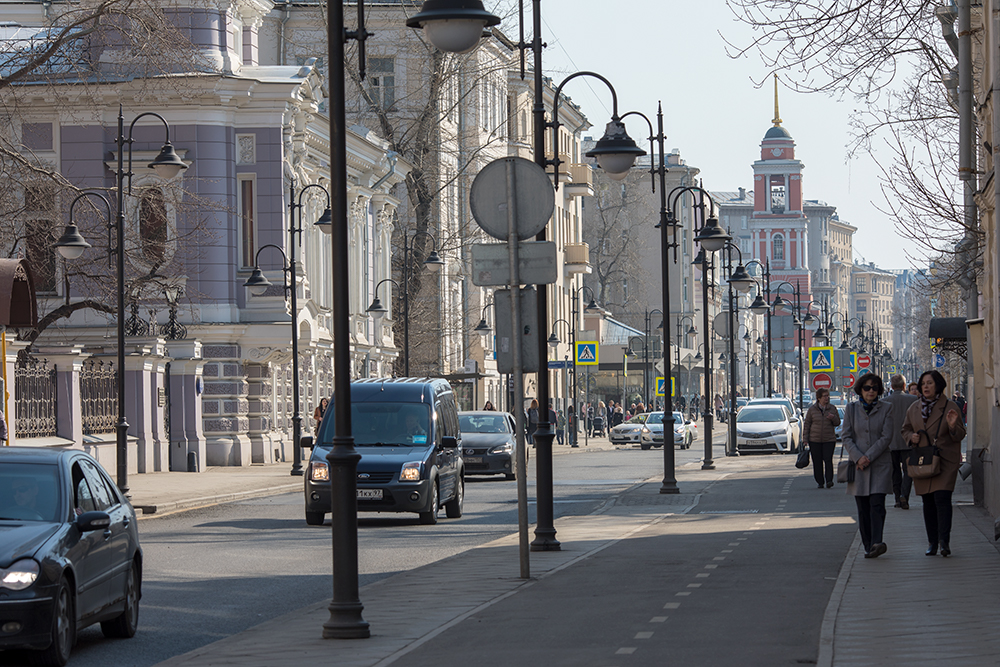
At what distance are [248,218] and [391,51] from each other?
22.5 m

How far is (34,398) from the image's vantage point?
31.1 meters

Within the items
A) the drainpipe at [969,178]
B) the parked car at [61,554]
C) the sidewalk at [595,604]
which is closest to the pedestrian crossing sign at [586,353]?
the drainpipe at [969,178]

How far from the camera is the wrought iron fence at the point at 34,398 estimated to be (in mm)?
30391

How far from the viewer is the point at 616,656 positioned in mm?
9289

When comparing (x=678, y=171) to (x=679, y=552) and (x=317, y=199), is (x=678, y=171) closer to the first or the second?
(x=317, y=199)

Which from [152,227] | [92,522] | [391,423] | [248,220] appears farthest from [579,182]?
[92,522]

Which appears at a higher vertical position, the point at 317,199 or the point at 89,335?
the point at 317,199

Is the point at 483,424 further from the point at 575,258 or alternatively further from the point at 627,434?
the point at 575,258

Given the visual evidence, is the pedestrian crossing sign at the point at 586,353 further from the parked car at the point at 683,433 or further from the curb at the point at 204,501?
the curb at the point at 204,501

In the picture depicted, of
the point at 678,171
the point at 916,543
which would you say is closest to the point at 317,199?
the point at 916,543

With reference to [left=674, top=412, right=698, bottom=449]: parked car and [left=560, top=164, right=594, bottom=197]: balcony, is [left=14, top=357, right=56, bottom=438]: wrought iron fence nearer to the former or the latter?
[left=674, top=412, right=698, bottom=449]: parked car

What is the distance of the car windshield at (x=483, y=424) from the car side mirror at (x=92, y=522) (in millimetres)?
24049

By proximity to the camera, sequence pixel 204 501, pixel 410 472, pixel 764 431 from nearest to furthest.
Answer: pixel 410 472
pixel 204 501
pixel 764 431

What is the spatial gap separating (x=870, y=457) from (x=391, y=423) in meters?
9.07
